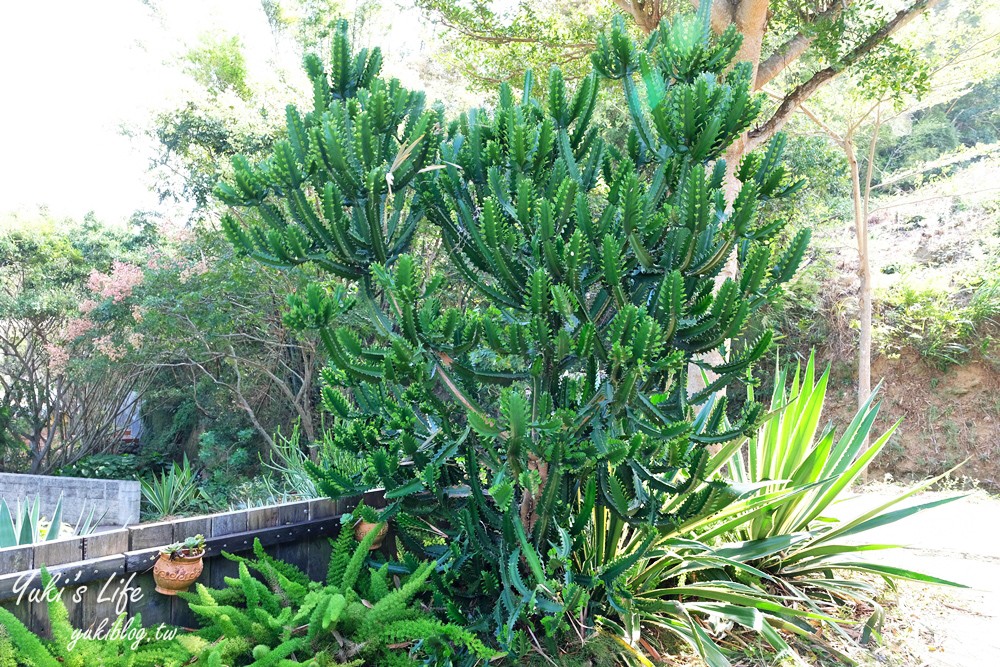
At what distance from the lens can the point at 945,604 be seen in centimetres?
356

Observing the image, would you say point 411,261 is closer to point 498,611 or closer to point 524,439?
point 524,439

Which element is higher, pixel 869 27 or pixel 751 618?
pixel 869 27

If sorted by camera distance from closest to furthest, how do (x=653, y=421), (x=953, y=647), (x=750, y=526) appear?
(x=653, y=421) → (x=953, y=647) → (x=750, y=526)

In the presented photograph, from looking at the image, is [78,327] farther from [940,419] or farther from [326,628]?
[940,419]

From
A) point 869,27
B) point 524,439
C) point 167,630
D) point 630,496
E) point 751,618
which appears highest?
point 869,27

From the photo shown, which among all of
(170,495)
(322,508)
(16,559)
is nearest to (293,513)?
(322,508)

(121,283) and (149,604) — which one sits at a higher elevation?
(121,283)

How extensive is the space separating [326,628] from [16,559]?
1.08 metres

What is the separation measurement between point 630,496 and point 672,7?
5947 mm

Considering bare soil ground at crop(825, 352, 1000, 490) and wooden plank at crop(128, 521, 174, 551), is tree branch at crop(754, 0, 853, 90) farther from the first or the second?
wooden plank at crop(128, 521, 174, 551)

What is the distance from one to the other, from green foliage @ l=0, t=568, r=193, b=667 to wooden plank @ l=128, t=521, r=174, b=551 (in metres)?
0.28

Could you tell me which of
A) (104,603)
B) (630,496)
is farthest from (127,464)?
(630,496)

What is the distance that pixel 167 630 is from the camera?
8.84ft

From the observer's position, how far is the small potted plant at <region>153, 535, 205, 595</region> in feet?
8.84
